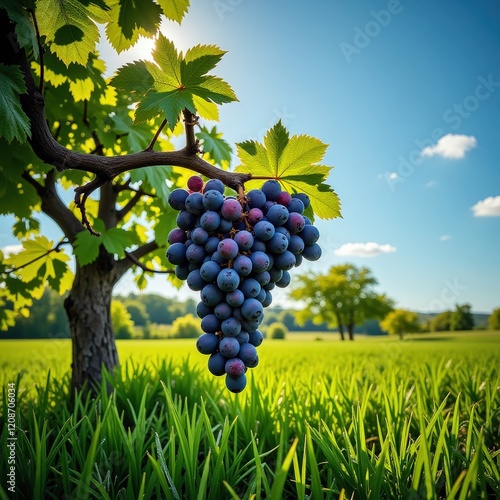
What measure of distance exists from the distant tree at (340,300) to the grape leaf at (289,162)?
1775 inches

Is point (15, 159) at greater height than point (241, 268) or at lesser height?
greater

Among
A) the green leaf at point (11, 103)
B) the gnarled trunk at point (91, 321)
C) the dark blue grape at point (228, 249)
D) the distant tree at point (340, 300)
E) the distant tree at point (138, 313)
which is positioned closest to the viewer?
the dark blue grape at point (228, 249)

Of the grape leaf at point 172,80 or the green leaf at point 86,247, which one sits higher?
the grape leaf at point 172,80

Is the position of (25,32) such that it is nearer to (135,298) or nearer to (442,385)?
(442,385)

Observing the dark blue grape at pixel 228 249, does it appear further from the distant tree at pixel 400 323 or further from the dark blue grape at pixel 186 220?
the distant tree at pixel 400 323

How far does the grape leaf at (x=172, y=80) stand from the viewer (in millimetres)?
1189

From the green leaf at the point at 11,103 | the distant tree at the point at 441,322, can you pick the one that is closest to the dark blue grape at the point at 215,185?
the green leaf at the point at 11,103

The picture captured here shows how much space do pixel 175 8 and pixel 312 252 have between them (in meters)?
1.31

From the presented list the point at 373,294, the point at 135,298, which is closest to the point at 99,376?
the point at 373,294

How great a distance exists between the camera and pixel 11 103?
123cm

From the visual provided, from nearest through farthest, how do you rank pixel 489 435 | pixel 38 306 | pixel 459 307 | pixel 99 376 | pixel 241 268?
pixel 241 268, pixel 489 435, pixel 99 376, pixel 38 306, pixel 459 307

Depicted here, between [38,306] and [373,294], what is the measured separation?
4788 cm

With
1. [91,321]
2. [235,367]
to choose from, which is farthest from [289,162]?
[91,321]

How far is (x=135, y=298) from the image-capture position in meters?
79.6
